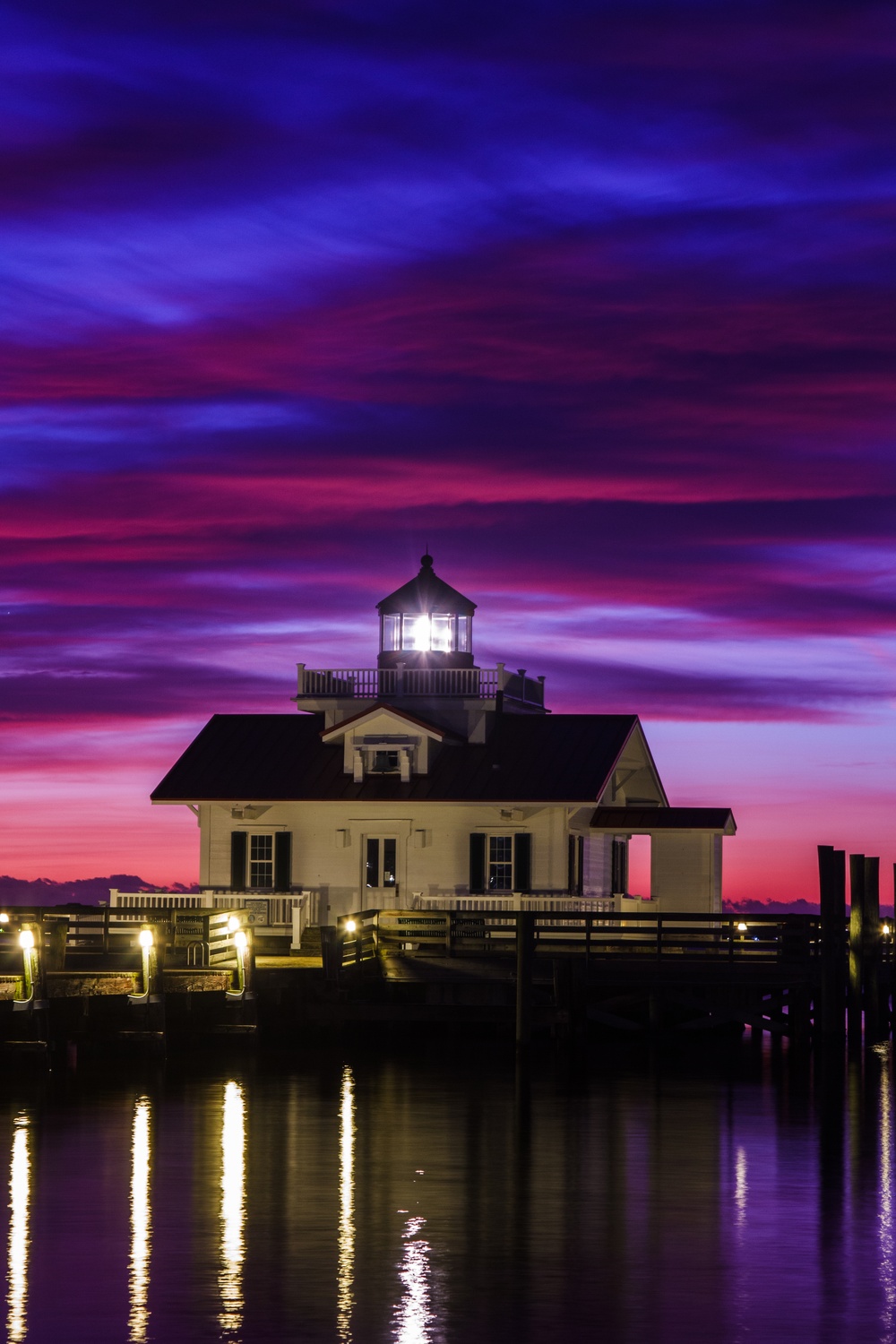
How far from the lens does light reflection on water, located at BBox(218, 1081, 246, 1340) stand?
12789 mm

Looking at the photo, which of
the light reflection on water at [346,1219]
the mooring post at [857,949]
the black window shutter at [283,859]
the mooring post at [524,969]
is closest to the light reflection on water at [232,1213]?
the light reflection on water at [346,1219]

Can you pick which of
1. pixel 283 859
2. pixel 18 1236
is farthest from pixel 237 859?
pixel 18 1236

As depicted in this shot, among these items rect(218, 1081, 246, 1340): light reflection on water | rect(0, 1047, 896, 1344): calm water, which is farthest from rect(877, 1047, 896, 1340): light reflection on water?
rect(218, 1081, 246, 1340): light reflection on water

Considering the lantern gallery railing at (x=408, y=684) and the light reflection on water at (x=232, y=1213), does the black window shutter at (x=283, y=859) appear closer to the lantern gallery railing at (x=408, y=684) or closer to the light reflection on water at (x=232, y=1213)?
the lantern gallery railing at (x=408, y=684)

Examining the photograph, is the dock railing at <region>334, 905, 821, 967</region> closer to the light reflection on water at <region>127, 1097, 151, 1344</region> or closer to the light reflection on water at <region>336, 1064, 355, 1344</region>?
the light reflection on water at <region>336, 1064, 355, 1344</region>

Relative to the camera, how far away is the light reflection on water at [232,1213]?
12789 millimetres

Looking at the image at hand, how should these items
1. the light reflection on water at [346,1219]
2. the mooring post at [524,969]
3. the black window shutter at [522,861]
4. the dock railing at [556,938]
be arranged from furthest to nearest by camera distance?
the black window shutter at [522,861] → the dock railing at [556,938] → the mooring post at [524,969] → the light reflection on water at [346,1219]

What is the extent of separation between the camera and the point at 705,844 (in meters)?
49.5

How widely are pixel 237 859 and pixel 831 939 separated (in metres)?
16.2

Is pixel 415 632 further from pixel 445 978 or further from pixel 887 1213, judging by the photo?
pixel 887 1213

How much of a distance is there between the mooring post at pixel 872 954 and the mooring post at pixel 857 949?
155 millimetres

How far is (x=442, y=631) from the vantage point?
5069cm

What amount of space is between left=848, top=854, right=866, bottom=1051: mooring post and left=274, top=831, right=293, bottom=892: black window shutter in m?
12.9

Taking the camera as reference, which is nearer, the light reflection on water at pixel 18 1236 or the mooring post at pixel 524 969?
the light reflection on water at pixel 18 1236
